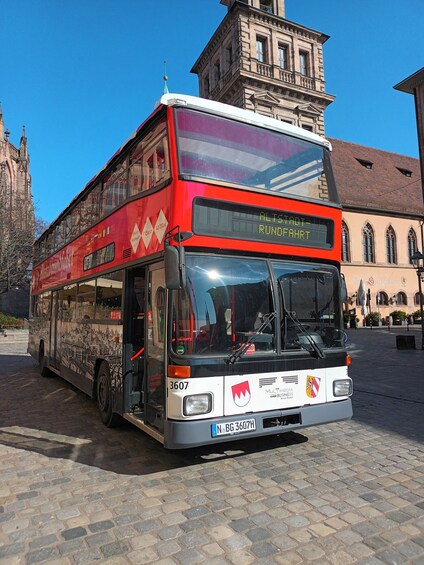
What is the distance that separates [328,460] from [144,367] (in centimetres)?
251

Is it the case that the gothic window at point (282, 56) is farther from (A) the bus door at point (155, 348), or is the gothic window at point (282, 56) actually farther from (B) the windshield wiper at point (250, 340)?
(B) the windshield wiper at point (250, 340)

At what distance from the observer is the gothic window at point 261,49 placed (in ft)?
125

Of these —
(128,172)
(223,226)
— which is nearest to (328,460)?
(223,226)

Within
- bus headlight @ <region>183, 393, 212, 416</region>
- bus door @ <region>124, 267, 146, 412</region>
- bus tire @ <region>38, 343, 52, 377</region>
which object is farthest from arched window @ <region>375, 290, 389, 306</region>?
bus headlight @ <region>183, 393, 212, 416</region>

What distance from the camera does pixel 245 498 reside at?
157 inches

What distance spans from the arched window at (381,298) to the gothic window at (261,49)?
24.6 metres

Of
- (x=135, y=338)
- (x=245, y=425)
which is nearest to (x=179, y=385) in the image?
(x=245, y=425)

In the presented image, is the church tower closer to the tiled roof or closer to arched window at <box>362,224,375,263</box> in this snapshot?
the tiled roof

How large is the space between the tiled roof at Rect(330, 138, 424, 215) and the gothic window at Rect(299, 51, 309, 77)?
8235 millimetres

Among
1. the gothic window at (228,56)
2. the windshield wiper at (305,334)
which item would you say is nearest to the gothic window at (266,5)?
the gothic window at (228,56)

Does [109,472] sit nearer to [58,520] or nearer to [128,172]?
[58,520]

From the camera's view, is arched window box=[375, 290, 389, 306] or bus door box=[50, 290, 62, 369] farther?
arched window box=[375, 290, 389, 306]

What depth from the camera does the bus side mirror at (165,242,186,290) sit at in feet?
13.5

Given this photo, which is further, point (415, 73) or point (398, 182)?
point (398, 182)
